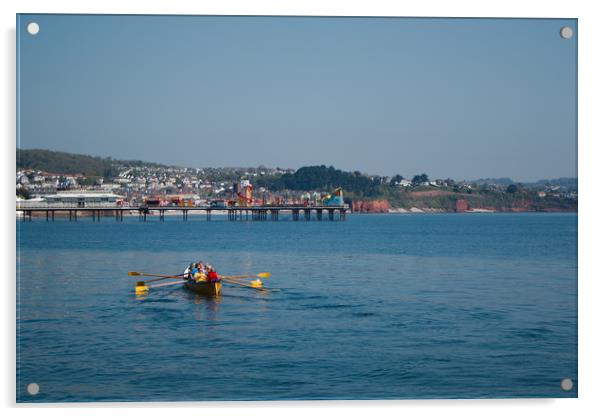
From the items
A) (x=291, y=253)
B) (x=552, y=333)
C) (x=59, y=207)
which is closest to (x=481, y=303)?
(x=552, y=333)

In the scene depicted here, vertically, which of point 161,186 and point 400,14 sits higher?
point 400,14

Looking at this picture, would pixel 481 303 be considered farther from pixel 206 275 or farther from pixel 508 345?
pixel 206 275

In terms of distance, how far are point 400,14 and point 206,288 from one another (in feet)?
30.2

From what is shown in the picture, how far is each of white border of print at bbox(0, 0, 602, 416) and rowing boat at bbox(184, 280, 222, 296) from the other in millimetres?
8008

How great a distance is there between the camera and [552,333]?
11.1 metres

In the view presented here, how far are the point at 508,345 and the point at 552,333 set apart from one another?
84 cm

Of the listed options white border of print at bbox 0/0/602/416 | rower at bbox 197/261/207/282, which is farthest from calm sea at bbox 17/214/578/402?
rower at bbox 197/261/207/282

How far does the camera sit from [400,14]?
8.34 meters

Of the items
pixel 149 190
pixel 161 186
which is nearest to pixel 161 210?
pixel 149 190

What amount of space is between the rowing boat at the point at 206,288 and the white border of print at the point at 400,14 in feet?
26.3

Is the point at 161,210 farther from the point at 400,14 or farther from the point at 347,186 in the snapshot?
the point at 400,14

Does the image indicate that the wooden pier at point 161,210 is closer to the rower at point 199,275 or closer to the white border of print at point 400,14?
the rower at point 199,275

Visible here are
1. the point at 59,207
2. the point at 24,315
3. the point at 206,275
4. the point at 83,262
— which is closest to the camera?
the point at 24,315
